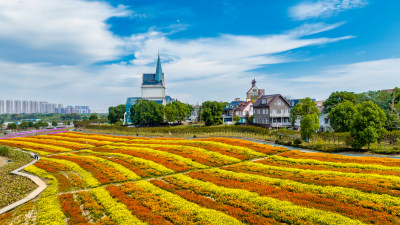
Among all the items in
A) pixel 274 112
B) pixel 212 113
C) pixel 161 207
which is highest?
pixel 212 113

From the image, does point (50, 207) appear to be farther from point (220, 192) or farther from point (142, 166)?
point (220, 192)

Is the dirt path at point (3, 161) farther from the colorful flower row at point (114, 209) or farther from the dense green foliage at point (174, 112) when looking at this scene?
the dense green foliage at point (174, 112)

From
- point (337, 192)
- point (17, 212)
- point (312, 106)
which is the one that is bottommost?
point (17, 212)

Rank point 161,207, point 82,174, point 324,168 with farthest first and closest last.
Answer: point 82,174, point 324,168, point 161,207

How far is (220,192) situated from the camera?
17.6 meters

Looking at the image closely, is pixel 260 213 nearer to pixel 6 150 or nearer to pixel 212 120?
pixel 6 150

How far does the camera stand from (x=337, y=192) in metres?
16.0

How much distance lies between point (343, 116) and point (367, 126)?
1687 cm

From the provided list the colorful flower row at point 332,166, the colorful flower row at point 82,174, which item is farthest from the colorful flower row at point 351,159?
the colorful flower row at point 82,174

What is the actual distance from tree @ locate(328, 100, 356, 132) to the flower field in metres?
24.0

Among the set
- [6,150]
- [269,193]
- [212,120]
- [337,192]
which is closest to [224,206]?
[269,193]

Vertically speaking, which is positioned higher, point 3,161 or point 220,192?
point 220,192

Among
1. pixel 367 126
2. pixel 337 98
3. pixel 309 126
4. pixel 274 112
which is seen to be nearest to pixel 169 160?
pixel 309 126

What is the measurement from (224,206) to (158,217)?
448cm
